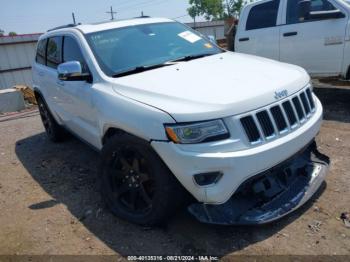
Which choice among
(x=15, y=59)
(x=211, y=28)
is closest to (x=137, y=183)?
(x=15, y=59)

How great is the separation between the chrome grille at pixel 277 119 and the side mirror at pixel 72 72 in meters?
1.77

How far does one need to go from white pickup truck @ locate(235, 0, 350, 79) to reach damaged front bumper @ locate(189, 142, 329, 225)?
346 cm

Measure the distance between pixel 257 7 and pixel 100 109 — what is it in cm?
486

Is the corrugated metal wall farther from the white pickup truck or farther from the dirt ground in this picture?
the dirt ground

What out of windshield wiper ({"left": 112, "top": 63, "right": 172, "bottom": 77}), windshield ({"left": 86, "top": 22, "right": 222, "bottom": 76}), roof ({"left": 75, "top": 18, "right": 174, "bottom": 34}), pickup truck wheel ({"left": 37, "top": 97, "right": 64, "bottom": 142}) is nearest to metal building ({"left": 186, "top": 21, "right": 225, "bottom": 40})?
pickup truck wheel ({"left": 37, "top": 97, "right": 64, "bottom": 142})

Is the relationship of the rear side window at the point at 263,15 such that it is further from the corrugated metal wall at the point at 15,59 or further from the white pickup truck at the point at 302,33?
the corrugated metal wall at the point at 15,59

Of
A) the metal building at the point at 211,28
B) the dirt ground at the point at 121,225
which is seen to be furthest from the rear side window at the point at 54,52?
the metal building at the point at 211,28

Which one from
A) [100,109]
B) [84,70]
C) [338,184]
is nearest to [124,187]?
[100,109]

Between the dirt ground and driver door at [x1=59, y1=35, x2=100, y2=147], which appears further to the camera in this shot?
driver door at [x1=59, y1=35, x2=100, y2=147]

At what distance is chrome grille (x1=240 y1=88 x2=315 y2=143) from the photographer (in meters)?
2.81

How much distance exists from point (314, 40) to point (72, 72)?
448 cm

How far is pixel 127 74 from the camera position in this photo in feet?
11.7

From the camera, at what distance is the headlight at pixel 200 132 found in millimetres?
2713

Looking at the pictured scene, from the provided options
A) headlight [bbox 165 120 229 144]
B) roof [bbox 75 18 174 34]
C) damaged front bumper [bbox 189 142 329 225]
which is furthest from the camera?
roof [bbox 75 18 174 34]
